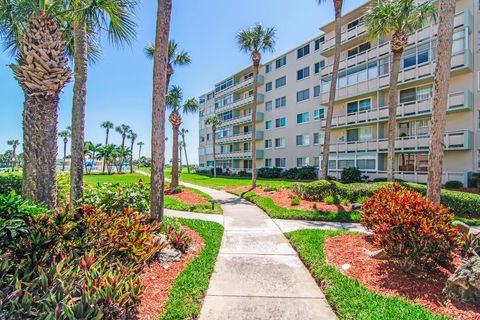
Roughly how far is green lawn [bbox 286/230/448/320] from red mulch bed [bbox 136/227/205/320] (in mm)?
2668

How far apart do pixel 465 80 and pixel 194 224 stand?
23.3 metres

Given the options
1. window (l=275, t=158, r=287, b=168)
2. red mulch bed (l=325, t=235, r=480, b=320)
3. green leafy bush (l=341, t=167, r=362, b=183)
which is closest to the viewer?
red mulch bed (l=325, t=235, r=480, b=320)

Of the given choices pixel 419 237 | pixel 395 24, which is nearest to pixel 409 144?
pixel 395 24

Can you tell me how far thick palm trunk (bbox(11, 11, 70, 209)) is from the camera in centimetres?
588

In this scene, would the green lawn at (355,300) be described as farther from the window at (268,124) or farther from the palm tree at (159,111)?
the window at (268,124)

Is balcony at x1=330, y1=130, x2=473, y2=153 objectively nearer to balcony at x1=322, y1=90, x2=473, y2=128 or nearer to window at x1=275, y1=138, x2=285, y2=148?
balcony at x1=322, y1=90, x2=473, y2=128

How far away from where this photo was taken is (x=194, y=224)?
9.17 metres

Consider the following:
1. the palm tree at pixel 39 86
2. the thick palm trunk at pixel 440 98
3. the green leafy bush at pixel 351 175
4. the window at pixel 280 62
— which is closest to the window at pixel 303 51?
the window at pixel 280 62

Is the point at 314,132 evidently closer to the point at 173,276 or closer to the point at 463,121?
the point at 463,121

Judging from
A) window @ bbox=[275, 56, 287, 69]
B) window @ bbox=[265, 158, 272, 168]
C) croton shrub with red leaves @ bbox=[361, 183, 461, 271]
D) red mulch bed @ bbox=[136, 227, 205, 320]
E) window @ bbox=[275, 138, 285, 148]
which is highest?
window @ bbox=[275, 56, 287, 69]

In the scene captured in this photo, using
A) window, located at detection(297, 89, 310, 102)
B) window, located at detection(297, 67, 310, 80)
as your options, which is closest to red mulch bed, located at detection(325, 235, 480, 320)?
window, located at detection(297, 89, 310, 102)

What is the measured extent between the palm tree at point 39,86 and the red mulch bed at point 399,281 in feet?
22.6

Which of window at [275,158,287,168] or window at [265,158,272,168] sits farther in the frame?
window at [265,158,272,168]

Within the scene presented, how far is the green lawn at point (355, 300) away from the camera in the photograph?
3670mm
